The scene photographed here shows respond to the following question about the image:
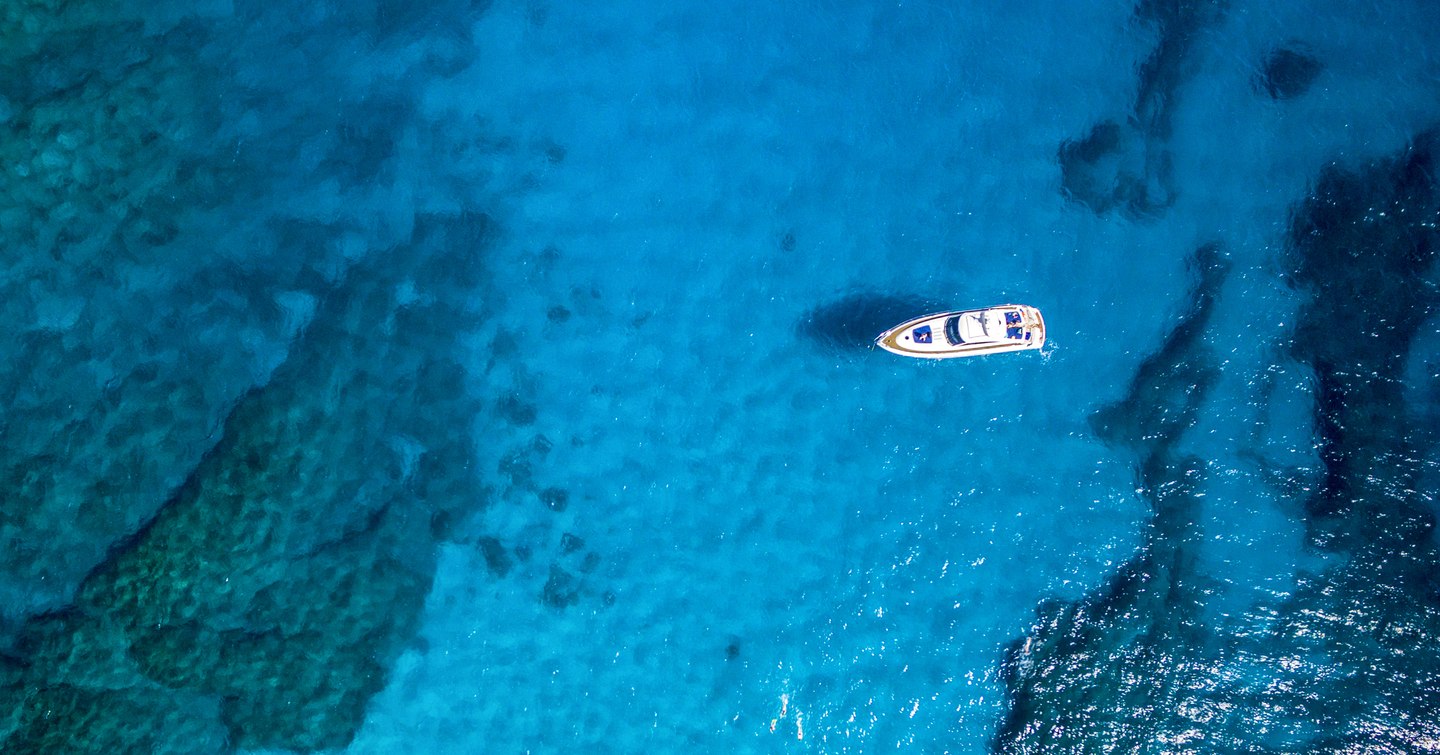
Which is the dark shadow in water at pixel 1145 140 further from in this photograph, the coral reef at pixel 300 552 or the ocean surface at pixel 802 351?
the coral reef at pixel 300 552

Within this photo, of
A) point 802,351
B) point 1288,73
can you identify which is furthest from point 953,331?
point 1288,73

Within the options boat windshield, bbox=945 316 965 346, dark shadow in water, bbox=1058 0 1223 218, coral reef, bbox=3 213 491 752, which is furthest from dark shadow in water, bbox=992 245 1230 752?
coral reef, bbox=3 213 491 752

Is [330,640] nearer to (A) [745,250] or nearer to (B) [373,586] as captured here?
(B) [373,586]

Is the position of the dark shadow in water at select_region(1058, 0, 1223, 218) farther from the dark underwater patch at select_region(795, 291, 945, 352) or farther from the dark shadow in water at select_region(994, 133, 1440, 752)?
the dark underwater patch at select_region(795, 291, 945, 352)

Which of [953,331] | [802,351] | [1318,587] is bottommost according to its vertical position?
[1318,587]

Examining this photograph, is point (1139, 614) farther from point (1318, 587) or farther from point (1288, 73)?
point (1288, 73)
